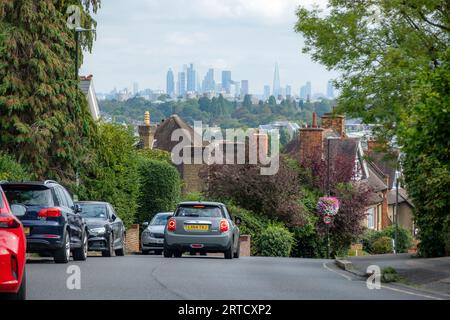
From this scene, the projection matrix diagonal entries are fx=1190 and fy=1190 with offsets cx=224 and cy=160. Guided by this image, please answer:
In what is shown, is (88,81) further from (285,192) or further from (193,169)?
(193,169)

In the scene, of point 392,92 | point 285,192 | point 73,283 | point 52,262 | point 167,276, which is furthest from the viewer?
point 285,192

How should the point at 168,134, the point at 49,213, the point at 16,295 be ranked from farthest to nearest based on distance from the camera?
1. the point at 168,134
2. the point at 49,213
3. the point at 16,295

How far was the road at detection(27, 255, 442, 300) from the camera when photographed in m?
18.0

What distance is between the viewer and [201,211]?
32812mm

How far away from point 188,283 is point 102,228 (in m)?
13.9

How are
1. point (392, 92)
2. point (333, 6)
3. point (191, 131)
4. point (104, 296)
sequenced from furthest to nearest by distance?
point (191, 131), point (333, 6), point (392, 92), point (104, 296)

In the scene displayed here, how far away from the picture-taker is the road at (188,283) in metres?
18.0

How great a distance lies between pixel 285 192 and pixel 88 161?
1547cm

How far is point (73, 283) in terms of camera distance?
1988 centimetres

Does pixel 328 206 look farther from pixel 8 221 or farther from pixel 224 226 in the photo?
pixel 8 221

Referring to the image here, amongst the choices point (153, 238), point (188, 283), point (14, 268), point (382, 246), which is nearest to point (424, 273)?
point (188, 283)

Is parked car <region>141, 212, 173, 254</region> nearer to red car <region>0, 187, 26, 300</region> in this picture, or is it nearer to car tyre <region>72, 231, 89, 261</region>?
car tyre <region>72, 231, 89, 261</region>

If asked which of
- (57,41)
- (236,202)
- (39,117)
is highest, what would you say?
(57,41)

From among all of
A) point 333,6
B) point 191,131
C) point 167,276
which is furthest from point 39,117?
point 191,131
